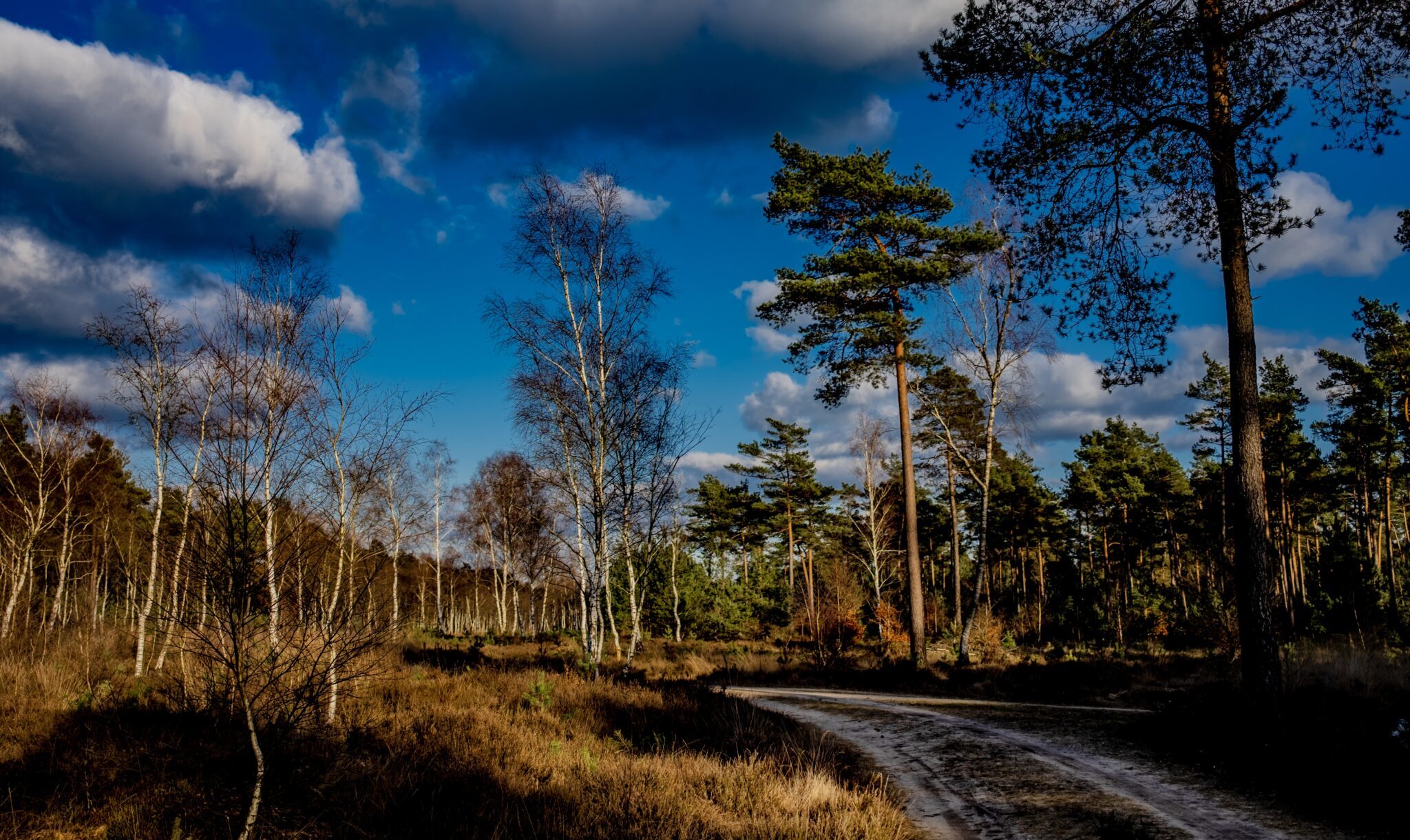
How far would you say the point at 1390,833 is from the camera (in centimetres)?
466

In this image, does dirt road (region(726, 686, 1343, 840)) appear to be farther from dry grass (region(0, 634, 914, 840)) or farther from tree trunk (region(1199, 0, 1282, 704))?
tree trunk (region(1199, 0, 1282, 704))

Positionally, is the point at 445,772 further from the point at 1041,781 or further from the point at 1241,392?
the point at 1241,392

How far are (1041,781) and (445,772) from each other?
5.59m

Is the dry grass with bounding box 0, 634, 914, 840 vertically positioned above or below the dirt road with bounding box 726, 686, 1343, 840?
above

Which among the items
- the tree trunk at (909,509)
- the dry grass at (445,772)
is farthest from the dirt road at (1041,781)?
the tree trunk at (909,509)

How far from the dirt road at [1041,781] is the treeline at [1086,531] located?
10632 millimetres

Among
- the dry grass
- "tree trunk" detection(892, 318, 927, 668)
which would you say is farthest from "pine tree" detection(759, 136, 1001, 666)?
the dry grass

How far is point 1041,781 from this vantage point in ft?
21.0

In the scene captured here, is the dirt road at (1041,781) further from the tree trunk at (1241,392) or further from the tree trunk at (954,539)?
the tree trunk at (954,539)

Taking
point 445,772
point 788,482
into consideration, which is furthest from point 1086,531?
point 445,772

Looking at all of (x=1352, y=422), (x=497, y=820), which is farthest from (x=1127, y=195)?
(x=1352, y=422)

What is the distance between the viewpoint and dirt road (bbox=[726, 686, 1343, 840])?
510 centimetres

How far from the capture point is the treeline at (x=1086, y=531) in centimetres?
2739

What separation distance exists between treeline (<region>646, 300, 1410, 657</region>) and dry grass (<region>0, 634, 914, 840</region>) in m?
13.6
